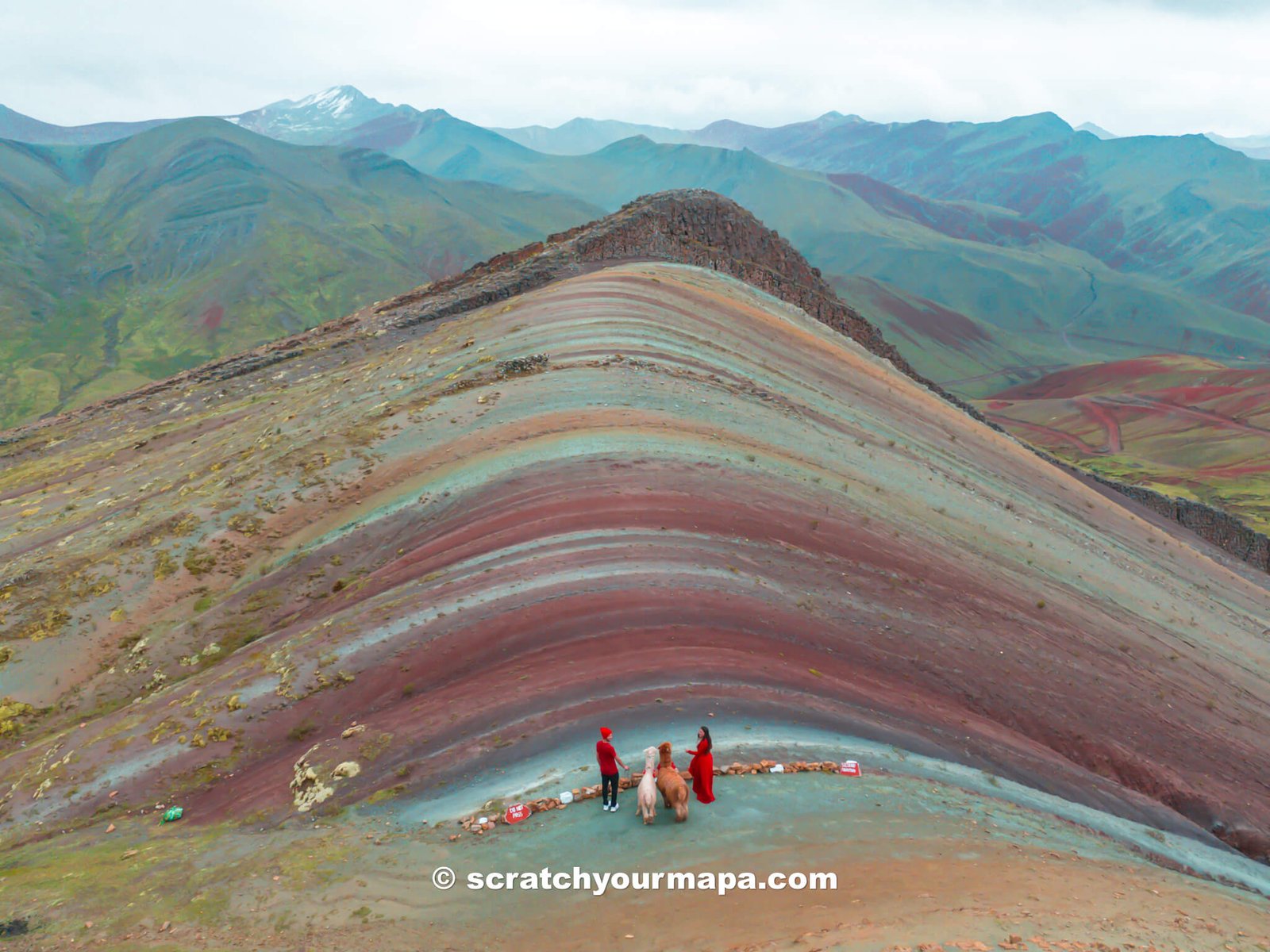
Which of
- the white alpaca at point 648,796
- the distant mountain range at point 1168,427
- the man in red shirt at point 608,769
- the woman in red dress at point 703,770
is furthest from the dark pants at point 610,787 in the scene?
the distant mountain range at point 1168,427

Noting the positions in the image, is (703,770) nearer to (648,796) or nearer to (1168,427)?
(648,796)

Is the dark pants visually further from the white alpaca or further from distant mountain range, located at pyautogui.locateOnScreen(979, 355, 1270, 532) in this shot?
distant mountain range, located at pyautogui.locateOnScreen(979, 355, 1270, 532)

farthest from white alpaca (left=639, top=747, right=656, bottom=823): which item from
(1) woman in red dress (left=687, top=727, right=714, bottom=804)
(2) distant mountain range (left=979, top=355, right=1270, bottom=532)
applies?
(2) distant mountain range (left=979, top=355, right=1270, bottom=532)

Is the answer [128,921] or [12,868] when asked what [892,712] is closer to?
[128,921]

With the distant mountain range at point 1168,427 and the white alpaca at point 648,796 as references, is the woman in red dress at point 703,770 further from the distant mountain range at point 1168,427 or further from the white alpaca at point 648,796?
the distant mountain range at point 1168,427

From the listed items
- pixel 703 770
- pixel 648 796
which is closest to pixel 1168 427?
pixel 703 770

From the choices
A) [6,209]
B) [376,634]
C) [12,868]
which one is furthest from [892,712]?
[6,209]
